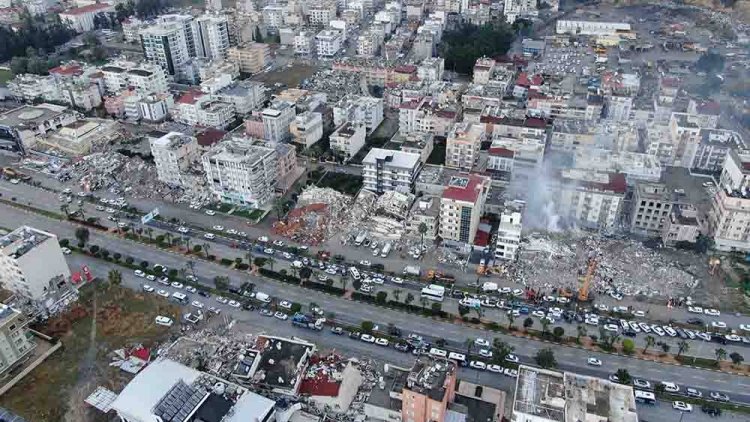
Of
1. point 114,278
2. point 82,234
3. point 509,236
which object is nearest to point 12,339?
point 114,278

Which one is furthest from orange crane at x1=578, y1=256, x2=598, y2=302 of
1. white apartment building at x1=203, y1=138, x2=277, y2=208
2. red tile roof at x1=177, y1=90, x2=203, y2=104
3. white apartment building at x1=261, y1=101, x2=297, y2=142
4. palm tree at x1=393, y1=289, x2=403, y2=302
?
red tile roof at x1=177, y1=90, x2=203, y2=104

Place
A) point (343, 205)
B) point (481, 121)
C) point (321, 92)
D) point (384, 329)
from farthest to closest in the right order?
point (321, 92)
point (481, 121)
point (343, 205)
point (384, 329)

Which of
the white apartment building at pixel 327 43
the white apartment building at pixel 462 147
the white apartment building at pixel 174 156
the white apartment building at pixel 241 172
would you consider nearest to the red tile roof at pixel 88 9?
the white apartment building at pixel 327 43

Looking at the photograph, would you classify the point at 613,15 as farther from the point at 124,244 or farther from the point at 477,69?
the point at 124,244

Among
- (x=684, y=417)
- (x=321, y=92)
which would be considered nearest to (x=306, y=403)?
(x=684, y=417)

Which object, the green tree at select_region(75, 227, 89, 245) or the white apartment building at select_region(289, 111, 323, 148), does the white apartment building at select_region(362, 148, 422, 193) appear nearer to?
the white apartment building at select_region(289, 111, 323, 148)

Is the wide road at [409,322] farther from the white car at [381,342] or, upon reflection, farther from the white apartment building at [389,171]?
the white apartment building at [389,171]
